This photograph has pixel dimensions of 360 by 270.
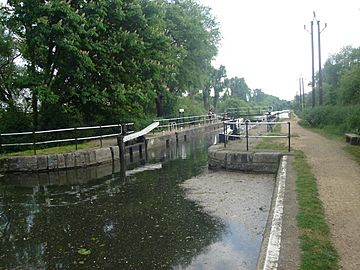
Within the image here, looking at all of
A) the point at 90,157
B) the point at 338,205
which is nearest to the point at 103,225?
the point at 338,205

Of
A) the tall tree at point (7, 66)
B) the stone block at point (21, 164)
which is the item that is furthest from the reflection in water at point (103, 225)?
the tall tree at point (7, 66)

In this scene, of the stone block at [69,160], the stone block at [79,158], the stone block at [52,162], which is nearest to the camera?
the stone block at [52,162]

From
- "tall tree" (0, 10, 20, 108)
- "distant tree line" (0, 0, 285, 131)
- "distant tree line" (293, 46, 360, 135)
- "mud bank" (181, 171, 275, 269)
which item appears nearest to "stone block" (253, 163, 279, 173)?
"mud bank" (181, 171, 275, 269)

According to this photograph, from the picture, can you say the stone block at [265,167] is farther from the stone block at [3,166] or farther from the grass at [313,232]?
the stone block at [3,166]

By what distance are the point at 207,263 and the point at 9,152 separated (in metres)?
13.2

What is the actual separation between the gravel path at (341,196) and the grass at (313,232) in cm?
10

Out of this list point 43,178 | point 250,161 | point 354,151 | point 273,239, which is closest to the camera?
point 273,239

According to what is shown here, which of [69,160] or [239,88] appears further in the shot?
[239,88]

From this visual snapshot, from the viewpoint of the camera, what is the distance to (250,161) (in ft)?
39.0

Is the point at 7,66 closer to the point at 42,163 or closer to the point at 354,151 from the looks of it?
the point at 42,163

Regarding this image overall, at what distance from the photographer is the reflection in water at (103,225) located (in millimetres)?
5359

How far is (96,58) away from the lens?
18031 mm

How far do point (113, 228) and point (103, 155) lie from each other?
29.8 feet

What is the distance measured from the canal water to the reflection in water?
0.01 m
